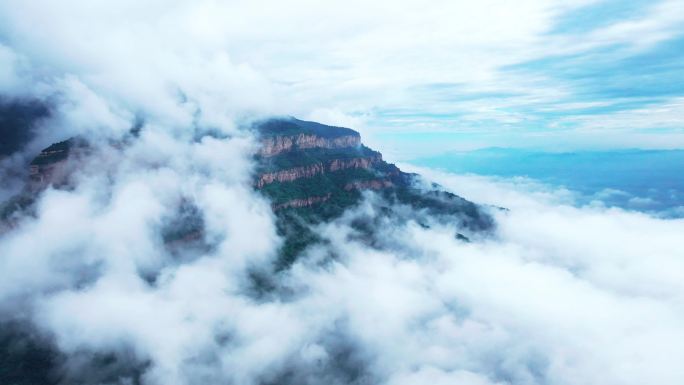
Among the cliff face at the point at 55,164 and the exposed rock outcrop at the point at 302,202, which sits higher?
the cliff face at the point at 55,164

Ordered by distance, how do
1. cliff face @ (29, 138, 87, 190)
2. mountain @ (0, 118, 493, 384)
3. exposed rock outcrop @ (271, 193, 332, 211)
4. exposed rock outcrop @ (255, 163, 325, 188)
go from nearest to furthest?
mountain @ (0, 118, 493, 384)
cliff face @ (29, 138, 87, 190)
exposed rock outcrop @ (271, 193, 332, 211)
exposed rock outcrop @ (255, 163, 325, 188)

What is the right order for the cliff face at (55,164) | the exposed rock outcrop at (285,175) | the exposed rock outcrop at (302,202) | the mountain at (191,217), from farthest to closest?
the exposed rock outcrop at (285,175), the exposed rock outcrop at (302,202), the cliff face at (55,164), the mountain at (191,217)

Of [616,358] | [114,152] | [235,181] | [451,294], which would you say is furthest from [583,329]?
[114,152]

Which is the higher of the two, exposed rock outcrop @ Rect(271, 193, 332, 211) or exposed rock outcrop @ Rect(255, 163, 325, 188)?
exposed rock outcrop @ Rect(255, 163, 325, 188)

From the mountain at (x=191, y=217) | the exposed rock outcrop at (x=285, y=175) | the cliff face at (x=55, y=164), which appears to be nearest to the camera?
the mountain at (x=191, y=217)

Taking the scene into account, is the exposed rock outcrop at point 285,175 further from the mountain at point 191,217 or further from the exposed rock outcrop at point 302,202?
the exposed rock outcrop at point 302,202

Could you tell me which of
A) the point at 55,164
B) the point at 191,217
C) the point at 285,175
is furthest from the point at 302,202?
the point at 55,164

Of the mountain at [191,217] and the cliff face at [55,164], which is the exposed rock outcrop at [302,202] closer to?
the mountain at [191,217]

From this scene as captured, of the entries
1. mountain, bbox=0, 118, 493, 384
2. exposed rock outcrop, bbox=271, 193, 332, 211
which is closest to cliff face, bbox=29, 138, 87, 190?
mountain, bbox=0, 118, 493, 384

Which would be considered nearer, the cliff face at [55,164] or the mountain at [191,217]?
the mountain at [191,217]

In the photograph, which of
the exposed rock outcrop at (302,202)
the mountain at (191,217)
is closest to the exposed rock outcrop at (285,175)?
the mountain at (191,217)

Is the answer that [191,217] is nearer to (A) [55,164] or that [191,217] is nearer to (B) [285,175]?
(B) [285,175]

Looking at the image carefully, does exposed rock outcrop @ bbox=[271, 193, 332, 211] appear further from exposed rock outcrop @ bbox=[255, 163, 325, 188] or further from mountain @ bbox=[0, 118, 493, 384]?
exposed rock outcrop @ bbox=[255, 163, 325, 188]
